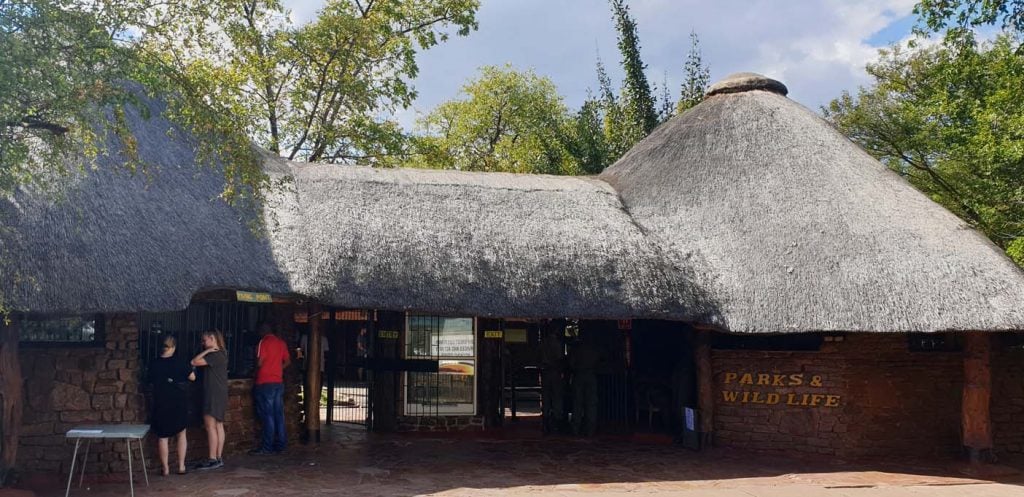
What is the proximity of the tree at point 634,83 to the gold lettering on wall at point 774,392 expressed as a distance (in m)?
11.9

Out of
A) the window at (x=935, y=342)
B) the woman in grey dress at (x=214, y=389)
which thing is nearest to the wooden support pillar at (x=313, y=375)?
the woman in grey dress at (x=214, y=389)

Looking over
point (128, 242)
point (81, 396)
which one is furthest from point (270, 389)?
point (128, 242)

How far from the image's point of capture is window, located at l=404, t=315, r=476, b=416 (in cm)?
1332

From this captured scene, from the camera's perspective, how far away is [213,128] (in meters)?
7.96

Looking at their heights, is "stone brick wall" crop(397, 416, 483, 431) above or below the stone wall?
below

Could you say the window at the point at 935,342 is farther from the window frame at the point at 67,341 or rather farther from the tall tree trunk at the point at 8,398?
the tall tree trunk at the point at 8,398

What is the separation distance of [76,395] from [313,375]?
3115mm

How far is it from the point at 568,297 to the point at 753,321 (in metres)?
2.37

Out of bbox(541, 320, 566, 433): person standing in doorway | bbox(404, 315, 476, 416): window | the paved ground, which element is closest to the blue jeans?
the paved ground

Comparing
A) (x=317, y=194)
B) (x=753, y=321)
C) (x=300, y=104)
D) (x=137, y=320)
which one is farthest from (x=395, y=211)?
(x=300, y=104)

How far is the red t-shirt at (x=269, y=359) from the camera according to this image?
10.9 meters

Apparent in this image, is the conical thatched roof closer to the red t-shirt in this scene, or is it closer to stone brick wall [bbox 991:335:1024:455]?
stone brick wall [bbox 991:335:1024:455]

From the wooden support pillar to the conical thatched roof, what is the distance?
5.00m

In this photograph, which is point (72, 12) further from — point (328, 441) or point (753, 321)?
point (753, 321)
